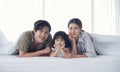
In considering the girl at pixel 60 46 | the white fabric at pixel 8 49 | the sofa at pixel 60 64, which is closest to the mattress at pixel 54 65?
the sofa at pixel 60 64

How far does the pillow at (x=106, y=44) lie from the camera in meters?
1.43

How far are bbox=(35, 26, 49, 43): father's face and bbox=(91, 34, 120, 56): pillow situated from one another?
0.33 meters

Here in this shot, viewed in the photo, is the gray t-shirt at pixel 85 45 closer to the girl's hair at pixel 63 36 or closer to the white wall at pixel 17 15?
the girl's hair at pixel 63 36

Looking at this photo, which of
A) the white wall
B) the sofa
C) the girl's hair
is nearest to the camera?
the sofa

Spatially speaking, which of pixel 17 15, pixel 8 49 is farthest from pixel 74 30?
pixel 17 15

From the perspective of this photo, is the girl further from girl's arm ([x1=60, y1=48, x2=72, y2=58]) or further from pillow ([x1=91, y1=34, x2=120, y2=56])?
pillow ([x1=91, y1=34, x2=120, y2=56])

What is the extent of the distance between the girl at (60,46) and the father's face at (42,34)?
0.22 feet

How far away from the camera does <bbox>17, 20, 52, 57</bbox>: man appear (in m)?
1.35

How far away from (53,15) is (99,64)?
1149 millimetres

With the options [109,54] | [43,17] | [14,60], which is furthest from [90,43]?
[43,17]

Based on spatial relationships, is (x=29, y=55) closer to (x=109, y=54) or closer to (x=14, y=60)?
(x=14, y=60)

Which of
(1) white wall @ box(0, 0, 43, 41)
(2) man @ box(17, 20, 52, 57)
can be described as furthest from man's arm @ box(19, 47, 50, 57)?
(1) white wall @ box(0, 0, 43, 41)

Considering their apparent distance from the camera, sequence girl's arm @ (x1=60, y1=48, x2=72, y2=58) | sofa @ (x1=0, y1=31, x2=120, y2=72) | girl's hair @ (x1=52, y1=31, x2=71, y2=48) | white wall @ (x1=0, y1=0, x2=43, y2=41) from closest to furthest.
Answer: sofa @ (x1=0, y1=31, x2=120, y2=72)
girl's arm @ (x1=60, y1=48, x2=72, y2=58)
girl's hair @ (x1=52, y1=31, x2=71, y2=48)
white wall @ (x1=0, y1=0, x2=43, y2=41)

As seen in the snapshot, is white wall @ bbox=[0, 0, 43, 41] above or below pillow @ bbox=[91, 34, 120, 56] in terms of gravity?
above
